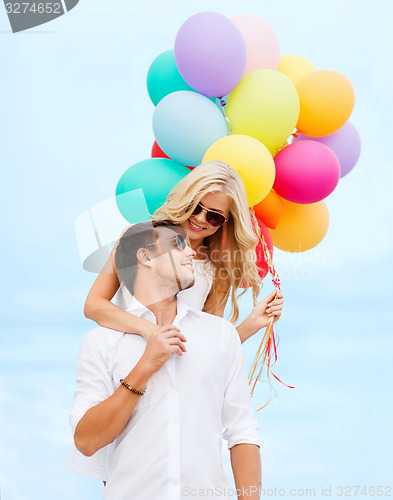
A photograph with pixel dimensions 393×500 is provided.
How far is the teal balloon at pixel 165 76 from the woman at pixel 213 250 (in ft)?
3.19

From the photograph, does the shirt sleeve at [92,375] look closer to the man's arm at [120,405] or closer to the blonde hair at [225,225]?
the man's arm at [120,405]

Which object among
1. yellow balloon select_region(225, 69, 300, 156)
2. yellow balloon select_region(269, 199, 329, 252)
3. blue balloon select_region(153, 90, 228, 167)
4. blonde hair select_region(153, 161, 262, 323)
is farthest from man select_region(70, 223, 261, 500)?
yellow balloon select_region(269, 199, 329, 252)

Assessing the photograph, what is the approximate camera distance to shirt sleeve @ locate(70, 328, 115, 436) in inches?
59.7

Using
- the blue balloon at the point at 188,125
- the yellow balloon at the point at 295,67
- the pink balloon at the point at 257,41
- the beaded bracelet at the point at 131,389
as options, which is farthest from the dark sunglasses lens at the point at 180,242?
the yellow balloon at the point at 295,67

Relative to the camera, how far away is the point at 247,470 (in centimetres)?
160

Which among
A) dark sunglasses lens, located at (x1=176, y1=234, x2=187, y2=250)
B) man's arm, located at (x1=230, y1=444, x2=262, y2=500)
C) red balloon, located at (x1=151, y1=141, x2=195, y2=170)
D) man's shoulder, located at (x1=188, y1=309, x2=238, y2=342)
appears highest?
red balloon, located at (x1=151, y1=141, x2=195, y2=170)

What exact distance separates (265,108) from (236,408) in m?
1.55

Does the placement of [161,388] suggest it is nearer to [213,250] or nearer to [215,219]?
[215,219]

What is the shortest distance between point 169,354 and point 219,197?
81 cm

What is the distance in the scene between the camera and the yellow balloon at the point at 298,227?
10.1 ft

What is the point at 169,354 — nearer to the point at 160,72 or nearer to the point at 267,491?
the point at 267,491

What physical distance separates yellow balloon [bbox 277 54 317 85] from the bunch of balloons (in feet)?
0.50

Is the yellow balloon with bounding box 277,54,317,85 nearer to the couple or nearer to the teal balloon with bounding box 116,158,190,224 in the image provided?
the teal balloon with bounding box 116,158,190,224

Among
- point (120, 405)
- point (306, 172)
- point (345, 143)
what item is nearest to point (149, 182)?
point (306, 172)
